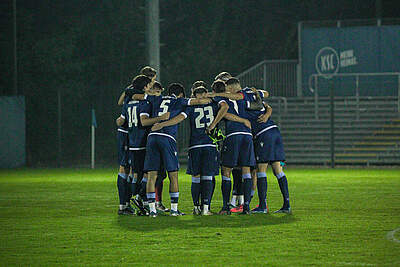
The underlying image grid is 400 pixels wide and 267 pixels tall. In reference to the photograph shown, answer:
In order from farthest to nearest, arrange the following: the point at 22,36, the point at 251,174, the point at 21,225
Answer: the point at 22,36 → the point at 251,174 → the point at 21,225

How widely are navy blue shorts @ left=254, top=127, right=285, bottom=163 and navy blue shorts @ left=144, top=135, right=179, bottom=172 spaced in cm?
149

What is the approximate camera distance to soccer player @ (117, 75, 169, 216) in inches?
499

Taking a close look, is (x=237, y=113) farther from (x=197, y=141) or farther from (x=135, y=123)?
(x=135, y=123)

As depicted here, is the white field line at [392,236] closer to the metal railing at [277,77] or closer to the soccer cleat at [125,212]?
the soccer cleat at [125,212]

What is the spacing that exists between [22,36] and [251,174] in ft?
86.2

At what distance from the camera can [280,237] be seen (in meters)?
10.4

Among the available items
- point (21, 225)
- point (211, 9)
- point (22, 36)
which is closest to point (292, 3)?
point (211, 9)

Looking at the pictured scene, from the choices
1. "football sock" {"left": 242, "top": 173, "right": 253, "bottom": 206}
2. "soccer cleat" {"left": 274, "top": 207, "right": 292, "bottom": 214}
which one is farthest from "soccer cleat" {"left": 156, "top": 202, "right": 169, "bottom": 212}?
"soccer cleat" {"left": 274, "top": 207, "right": 292, "bottom": 214}

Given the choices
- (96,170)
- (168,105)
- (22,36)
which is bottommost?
(96,170)

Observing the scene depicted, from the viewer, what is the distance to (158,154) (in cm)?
1257

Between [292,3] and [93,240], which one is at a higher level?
[292,3]

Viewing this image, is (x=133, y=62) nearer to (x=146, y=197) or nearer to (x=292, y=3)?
(x=292, y=3)

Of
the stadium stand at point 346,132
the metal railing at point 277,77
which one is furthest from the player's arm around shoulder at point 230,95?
the metal railing at point 277,77

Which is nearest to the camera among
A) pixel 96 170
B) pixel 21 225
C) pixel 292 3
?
pixel 21 225
